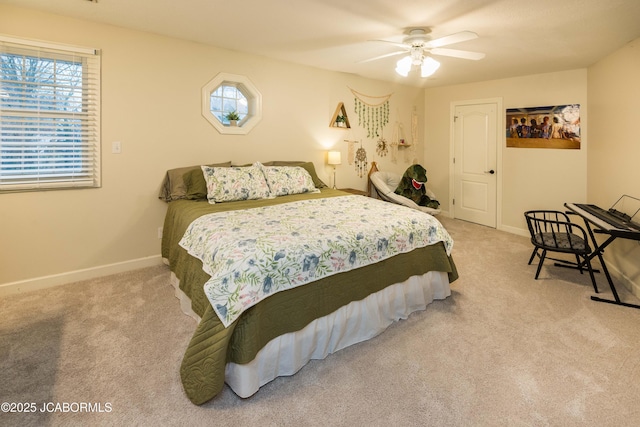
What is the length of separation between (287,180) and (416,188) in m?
2.26

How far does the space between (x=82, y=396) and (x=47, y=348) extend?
63cm

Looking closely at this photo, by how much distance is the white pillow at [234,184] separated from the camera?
10.1 ft


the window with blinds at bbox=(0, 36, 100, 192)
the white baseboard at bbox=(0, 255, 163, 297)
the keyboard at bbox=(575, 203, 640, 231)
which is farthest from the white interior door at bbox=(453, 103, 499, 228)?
the window with blinds at bbox=(0, 36, 100, 192)

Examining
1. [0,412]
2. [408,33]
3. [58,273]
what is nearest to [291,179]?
[408,33]

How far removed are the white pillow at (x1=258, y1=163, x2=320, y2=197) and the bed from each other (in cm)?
46

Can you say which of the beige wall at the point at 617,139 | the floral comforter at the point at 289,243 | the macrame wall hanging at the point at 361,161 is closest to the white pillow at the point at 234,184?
the floral comforter at the point at 289,243

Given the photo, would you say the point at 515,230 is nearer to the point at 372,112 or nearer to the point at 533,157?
the point at 533,157

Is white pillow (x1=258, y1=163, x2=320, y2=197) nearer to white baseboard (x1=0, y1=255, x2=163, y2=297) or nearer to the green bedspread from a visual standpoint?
the green bedspread

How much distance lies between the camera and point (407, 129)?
5.66 metres

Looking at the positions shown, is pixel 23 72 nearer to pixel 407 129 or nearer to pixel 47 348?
pixel 47 348

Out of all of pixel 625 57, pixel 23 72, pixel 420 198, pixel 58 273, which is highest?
pixel 625 57

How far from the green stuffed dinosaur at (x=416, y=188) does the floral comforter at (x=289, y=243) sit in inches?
83.3

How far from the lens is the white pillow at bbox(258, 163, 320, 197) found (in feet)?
11.3

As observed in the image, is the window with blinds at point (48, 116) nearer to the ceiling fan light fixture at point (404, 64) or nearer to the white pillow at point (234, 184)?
the white pillow at point (234, 184)
